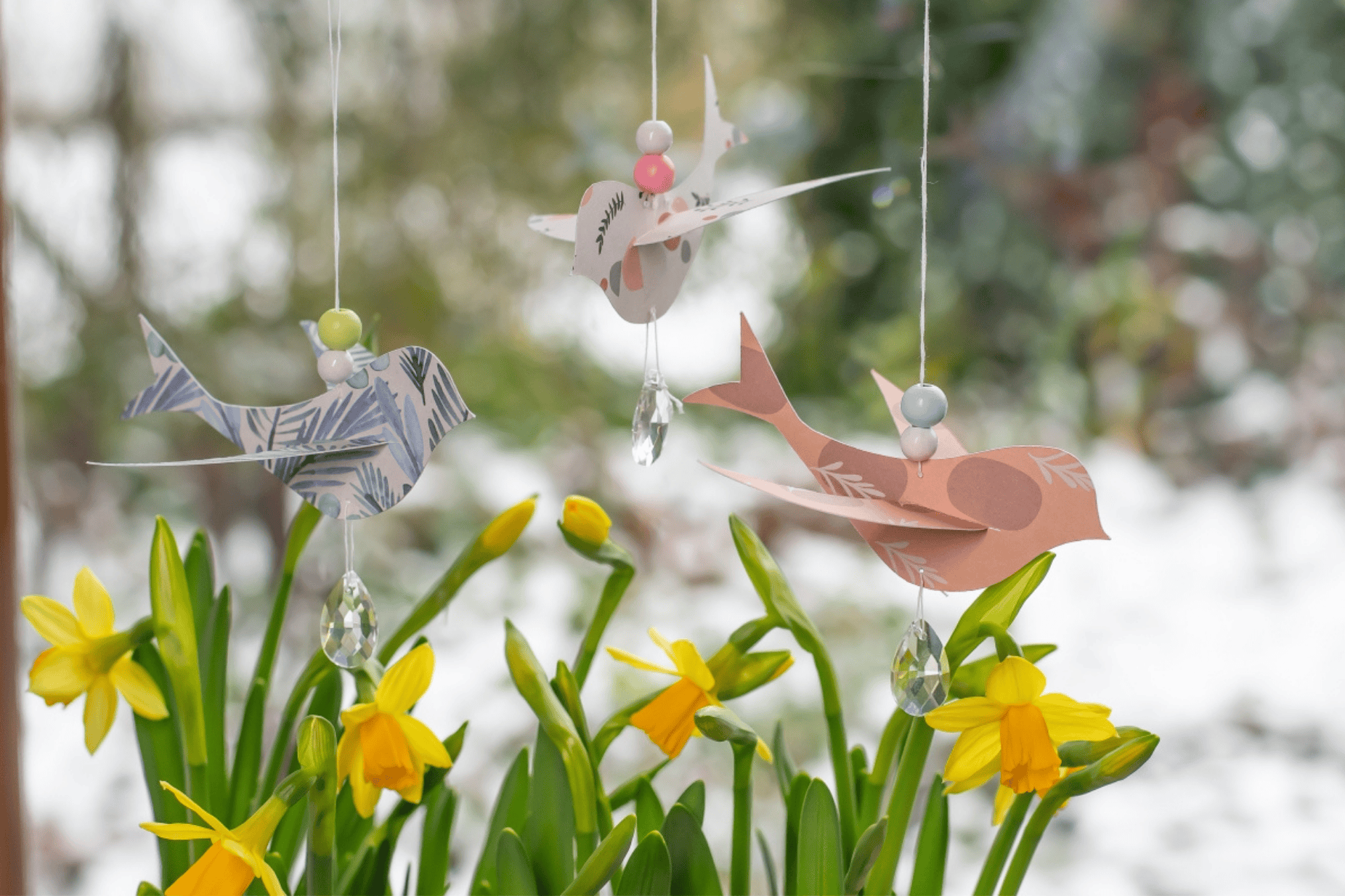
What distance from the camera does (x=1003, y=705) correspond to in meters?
0.40

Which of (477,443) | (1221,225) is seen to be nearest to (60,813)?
(477,443)

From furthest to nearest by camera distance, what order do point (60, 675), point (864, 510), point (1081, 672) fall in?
1. point (1081, 672)
2. point (60, 675)
3. point (864, 510)

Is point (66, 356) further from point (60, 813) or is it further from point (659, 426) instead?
point (659, 426)

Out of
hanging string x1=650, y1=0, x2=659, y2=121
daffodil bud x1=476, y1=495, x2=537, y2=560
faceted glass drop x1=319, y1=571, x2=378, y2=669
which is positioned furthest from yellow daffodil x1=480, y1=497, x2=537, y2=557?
hanging string x1=650, y1=0, x2=659, y2=121

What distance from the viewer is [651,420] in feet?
1.50

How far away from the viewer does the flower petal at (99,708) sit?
491mm

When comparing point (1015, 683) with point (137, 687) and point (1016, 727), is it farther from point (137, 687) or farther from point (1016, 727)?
point (137, 687)

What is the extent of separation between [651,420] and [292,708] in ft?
0.82

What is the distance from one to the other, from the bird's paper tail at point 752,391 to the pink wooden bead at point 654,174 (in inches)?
3.3

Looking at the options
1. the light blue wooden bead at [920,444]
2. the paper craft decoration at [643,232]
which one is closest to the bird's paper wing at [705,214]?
the paper craft decoration at [643,232]

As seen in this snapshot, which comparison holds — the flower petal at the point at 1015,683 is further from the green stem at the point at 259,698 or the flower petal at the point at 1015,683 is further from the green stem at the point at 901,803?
the green stem at the point at 259,698

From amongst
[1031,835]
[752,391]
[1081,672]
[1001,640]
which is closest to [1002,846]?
[1031,835]

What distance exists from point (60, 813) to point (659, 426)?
105 centimetres

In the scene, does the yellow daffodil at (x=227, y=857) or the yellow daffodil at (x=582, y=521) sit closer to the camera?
the yellow daffodil at (x=227, y=857)
